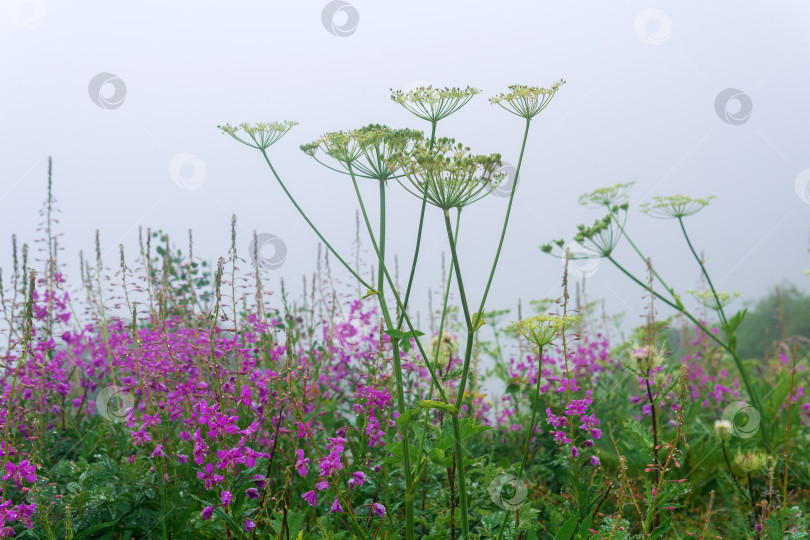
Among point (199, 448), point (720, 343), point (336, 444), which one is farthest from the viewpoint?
point (720, 343)

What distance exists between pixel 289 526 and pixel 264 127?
6.25ft

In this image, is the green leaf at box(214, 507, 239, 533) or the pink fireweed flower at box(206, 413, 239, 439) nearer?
the green leaf at box(214, 507, 239, 533)

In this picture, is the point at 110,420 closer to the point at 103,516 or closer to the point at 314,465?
the point at 103,516

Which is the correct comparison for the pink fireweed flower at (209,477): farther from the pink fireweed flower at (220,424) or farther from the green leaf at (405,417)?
the green leaf at (405,417)

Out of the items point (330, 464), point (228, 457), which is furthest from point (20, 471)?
point (330, 464)

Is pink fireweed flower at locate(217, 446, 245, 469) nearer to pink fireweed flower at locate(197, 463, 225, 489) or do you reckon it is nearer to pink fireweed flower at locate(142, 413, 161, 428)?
pink fireweed flower at locate(197, 463, 225, 489)

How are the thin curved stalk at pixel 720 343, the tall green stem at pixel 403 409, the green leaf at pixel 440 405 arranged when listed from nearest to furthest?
the green leaf at pixel 440 405, the tall green stem at pixel 403 409, the thin curved stalk at pixel 720 343

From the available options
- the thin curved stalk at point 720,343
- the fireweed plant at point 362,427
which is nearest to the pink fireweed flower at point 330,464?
the fireweed plant at point 362,427

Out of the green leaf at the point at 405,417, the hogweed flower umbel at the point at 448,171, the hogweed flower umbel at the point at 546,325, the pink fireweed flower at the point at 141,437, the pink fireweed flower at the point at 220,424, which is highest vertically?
the hogweed flower umbel at the point at 448,171

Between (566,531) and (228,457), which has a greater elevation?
(228,457)

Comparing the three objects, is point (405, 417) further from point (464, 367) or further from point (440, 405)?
point (464, 367)

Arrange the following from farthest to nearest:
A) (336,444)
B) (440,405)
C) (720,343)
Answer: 1. (720,343)
2. (336,444)
3. (440,405)

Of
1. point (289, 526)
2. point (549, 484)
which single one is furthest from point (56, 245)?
point (549, 484)

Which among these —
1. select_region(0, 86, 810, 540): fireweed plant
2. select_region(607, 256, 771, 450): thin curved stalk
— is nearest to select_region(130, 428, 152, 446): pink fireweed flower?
select_region(0, 86, 810, 540): fireweed plant
